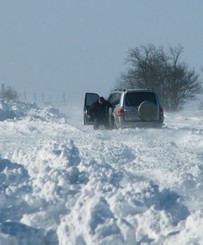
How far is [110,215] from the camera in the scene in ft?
32.4

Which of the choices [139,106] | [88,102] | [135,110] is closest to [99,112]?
[135,110]

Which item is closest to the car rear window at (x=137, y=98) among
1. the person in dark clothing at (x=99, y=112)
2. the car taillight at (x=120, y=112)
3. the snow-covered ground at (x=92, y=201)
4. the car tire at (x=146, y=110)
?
the car taillight at (x=120, y=112)

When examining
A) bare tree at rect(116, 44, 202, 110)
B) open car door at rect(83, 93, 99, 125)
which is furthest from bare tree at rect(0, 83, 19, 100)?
open car door at rect(83, 93, 99, 125)

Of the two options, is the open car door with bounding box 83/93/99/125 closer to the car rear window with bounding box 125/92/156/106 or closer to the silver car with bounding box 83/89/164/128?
the silver car with bounding box 83/89/164/128

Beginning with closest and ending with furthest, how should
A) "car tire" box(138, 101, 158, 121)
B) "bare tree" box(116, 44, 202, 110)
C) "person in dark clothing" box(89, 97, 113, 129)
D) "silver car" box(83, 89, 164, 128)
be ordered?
"car tire" box(138, 101, 158, 121) < "silver car" box(83, 89, 164, 128) < "person in dark clothing" box(89, 97, 113, 129) < "bare tree" box(116, 44, 202, 110)

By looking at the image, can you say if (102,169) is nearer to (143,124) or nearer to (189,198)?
(189,198)

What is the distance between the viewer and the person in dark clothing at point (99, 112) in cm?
2539

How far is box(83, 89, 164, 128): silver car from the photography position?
25261mm

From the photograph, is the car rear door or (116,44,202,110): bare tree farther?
(116,44,202,110): bare tree

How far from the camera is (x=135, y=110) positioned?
25.4 metres

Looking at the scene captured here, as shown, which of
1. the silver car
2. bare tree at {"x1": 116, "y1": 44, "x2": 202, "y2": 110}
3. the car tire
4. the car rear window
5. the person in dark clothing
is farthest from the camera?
bare tree at {"x1": 116, "y1": 44, "x2": 202, "y2": 110}

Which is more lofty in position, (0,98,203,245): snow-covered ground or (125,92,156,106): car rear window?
(125,92,156,106): car rear window

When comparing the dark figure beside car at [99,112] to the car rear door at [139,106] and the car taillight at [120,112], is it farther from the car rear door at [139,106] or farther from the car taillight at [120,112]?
the car rear door at [139,106]

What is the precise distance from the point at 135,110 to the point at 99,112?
1163mm
